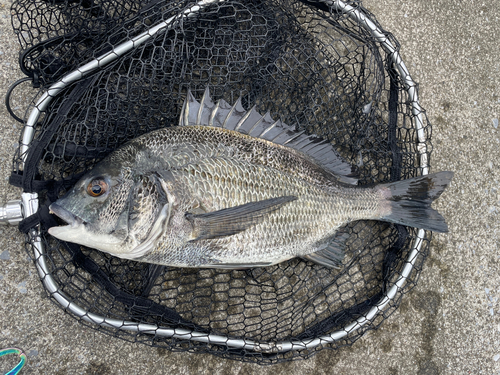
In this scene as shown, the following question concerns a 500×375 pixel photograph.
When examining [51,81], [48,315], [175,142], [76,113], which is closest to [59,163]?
[76,113]

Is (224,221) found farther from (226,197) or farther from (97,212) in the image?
(97,212)

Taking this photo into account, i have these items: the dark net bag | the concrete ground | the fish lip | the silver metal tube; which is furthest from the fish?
the concrete ground

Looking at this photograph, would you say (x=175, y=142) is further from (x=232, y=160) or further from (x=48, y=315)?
A: (x=48, y=315)

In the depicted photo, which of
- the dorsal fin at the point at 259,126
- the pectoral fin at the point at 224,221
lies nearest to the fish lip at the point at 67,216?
the pectoral fin at the point at 224,221

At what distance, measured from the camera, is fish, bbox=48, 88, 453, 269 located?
138 centimetres

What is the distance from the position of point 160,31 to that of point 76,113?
1.87 ft

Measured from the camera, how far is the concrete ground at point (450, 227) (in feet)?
6.05

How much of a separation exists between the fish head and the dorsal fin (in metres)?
0.46

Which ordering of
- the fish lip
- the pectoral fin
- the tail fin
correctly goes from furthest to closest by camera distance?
the tail fin < the pectoral fin < the fish lip

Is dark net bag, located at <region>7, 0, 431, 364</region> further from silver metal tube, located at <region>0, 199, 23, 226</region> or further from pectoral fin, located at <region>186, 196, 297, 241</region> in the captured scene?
pectoral fin, located at <region>186, 196, 297, 241</region>

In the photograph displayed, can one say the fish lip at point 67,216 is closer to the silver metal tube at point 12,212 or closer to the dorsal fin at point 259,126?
the silver metal tube at point 12,212

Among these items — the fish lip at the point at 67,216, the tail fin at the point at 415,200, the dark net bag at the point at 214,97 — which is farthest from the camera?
the tail fin at the point at 415,200

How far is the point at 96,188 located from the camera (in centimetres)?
138

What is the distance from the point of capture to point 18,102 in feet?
5.88
